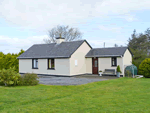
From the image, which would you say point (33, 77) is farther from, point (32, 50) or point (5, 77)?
point (32, 50)

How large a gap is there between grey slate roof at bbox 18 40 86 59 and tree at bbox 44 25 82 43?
19127mm

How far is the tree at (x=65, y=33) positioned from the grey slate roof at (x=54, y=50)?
62.8 feet

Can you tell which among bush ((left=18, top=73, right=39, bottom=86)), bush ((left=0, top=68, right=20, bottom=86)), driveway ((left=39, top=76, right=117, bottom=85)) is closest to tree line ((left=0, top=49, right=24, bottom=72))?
driveway ((left=39, top=76, right=117, bottom=85))

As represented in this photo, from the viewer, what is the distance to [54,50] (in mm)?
24141

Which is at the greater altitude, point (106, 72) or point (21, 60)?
point (21, 60)

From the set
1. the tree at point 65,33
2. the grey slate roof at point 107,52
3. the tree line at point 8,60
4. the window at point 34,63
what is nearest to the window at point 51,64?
the window at point 34,63

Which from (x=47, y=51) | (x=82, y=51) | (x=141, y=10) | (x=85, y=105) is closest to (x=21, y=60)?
(x=47, y=51)

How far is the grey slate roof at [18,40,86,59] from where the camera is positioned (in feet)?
73.1

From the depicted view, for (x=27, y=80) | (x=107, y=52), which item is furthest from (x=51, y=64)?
(x=27, y=80)

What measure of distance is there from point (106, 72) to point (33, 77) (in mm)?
11013

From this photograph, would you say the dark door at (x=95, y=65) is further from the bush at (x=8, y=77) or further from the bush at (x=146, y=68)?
the bush at (x=8, y=77)

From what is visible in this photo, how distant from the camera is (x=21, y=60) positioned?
26281 millimetres

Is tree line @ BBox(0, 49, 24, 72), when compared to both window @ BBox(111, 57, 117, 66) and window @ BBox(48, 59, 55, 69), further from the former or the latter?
window @ BBox(111, 57, 117, 66)

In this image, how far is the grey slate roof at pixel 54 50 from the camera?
73.1 feet
